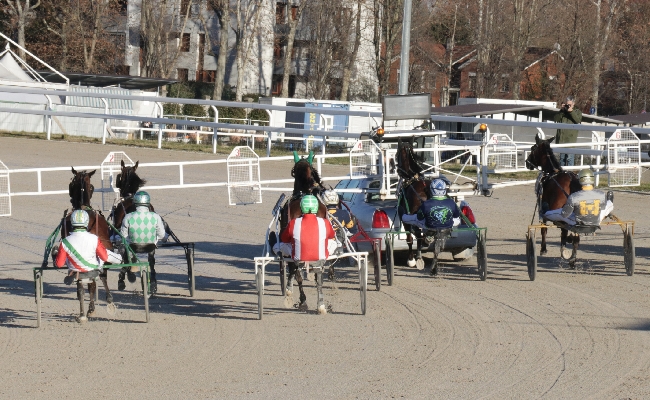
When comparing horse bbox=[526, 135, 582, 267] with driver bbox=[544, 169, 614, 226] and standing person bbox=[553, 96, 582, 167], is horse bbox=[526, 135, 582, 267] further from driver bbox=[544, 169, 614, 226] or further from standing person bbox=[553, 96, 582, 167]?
standing person bbox=[553, 96, 582, 167]

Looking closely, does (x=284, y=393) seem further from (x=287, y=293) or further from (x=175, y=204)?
(x=175, y=204)

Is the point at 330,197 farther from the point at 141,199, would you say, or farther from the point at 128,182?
the point at 128,182

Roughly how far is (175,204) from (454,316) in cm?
1145

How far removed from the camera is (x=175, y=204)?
2156 centimetres

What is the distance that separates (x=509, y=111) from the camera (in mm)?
42562

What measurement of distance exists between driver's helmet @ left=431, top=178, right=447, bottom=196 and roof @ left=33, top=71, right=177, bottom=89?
3177cm

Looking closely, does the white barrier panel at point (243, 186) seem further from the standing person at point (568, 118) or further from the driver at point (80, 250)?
the standing person at point (568, 118)

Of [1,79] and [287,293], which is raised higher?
[1,79]

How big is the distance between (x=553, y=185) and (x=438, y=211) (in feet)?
6.09

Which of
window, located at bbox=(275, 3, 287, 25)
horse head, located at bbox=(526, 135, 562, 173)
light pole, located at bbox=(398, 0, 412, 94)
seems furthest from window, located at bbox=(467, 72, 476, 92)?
horse head, located at bbox=(526, 135, 562, 173)

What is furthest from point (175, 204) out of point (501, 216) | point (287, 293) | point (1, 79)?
point (1, 79)

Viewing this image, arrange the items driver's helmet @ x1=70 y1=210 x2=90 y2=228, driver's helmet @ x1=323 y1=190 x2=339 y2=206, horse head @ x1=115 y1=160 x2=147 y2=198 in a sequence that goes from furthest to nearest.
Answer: horse head @ x1=115 y1=160 x2=147 y2=198
driver's helmet @ x1=323 y1=190 x2=339 y2=206
driver's helmet @ x1=70 y1=210 x2=90 y2=228

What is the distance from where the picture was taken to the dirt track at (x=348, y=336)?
8352 millimetres

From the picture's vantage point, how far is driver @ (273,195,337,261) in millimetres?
10984
